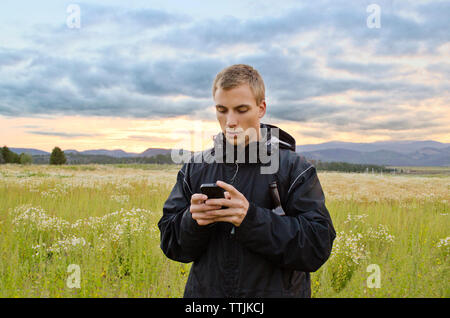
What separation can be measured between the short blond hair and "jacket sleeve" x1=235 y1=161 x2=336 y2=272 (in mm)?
609

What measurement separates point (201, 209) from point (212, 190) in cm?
14

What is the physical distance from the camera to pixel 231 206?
1804 mm

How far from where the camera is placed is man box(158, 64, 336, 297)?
1938 mm

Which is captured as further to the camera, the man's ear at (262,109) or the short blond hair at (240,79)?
the man's ear at (262,109)

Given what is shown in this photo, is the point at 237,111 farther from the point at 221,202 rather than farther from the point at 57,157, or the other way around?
the point at 57,157

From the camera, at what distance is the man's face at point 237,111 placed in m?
2.12

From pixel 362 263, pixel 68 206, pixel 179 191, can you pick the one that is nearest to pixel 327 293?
pixel 362 263

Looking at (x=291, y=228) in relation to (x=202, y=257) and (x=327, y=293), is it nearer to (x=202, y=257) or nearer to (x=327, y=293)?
(x=202, y=257)

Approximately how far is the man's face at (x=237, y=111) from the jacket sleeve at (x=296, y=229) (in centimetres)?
44

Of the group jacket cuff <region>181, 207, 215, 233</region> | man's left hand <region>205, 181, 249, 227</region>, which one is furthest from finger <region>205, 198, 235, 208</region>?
jacket cuff <region>181, 207, 215, 233</region>

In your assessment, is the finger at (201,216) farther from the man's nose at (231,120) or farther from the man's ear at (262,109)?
the man's ear at (262,109)

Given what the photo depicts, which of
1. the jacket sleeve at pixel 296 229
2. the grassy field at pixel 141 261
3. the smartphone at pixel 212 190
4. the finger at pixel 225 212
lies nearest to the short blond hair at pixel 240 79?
the jacket sleeve at pixel 296 229

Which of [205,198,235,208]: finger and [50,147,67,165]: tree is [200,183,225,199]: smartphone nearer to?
[205,198,235,208]: finger

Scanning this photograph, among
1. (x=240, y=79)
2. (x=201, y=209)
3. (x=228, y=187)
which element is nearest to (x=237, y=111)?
(x=240, y=79)
